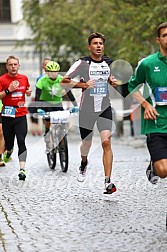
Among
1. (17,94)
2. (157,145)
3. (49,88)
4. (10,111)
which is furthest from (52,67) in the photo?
(157,145)

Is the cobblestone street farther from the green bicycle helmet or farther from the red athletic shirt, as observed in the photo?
the green bicycle helmet

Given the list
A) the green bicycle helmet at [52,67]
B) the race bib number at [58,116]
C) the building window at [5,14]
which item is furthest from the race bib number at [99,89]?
the building window at [5,14]

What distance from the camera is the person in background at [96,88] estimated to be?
358 inches

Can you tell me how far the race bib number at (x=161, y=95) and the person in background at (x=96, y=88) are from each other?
2.26m

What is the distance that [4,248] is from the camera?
6148mm

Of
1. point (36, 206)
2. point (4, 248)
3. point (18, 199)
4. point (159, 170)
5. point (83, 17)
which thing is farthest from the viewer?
point (83, 17)

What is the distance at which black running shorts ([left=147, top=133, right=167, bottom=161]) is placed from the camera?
21.7 ft

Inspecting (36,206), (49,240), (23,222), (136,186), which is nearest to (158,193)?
(136,186)

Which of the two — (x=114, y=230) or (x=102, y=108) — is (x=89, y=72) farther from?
(x=114, y=230)

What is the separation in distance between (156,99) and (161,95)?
0.07 m

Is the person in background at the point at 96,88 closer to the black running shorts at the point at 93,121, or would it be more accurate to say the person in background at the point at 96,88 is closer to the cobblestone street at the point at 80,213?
the black running shorts at the point at 93,121

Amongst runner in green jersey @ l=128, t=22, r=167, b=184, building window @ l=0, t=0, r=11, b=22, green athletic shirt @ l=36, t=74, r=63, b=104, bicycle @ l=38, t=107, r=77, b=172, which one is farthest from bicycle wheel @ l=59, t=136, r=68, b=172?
building window @ l=0, t=0, r=11, b=22

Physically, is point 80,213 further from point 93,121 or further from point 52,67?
point 52,67

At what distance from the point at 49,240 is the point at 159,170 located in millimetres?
1166
